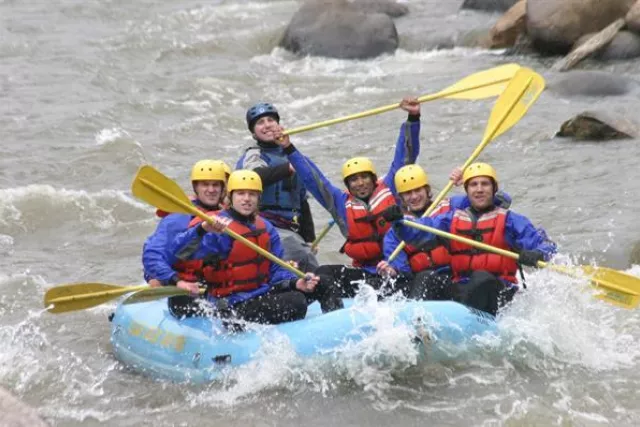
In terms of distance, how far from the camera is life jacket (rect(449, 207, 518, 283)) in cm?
667

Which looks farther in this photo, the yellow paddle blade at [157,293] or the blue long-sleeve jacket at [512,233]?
the blue long-sleeve jacket at [512,233]

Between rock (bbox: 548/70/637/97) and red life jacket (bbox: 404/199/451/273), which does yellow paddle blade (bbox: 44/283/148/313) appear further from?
rock (bbox: 548/70/637/97)

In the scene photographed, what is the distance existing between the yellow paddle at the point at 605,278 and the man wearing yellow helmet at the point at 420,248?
0.22 metres

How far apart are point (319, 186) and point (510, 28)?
9759mm

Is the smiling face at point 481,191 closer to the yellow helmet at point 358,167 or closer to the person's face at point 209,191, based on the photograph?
the yellow helmet at point 358,167

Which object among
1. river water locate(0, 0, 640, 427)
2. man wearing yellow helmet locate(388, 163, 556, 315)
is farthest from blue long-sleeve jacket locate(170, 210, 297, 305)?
man wearing yellow helmet locate(388, 163, 556, 315)

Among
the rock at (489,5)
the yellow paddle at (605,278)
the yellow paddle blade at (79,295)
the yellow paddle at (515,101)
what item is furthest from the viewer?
Result: the rock at (489,5)

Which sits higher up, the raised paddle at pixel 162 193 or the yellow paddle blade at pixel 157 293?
the raised paddle at pixel 162 193

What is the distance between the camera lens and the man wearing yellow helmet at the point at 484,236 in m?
6.59

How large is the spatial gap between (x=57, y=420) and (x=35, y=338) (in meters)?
1.50

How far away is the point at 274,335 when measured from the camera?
6410 millimetres

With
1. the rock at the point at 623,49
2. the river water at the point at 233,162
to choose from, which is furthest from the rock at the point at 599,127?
the rock at the point at 623,49

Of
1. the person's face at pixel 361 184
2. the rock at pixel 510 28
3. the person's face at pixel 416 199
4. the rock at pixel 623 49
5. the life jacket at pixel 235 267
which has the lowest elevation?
the life jacket at pixel 235 267

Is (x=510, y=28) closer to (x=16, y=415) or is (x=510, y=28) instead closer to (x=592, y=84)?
(x=592, y=84)
